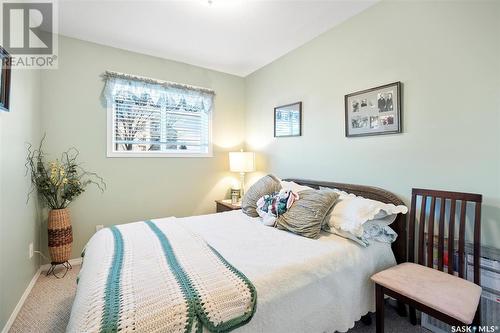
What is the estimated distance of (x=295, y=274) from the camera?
1.32 m

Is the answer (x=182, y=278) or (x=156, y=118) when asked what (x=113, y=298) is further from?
(x=156, y=118)

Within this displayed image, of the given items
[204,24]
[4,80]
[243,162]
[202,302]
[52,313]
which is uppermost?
[204,24]

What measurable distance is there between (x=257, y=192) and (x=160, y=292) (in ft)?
5.12

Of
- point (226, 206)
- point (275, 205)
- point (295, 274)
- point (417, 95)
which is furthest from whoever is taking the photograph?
point (226, 206)

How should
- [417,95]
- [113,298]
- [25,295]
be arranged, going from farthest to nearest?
1. [25,295]
2. [417,95]
3. [113,298]

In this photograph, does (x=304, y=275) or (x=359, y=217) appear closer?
(x=304, y=275)

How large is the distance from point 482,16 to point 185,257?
241cm

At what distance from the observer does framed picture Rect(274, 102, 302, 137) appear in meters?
2.87

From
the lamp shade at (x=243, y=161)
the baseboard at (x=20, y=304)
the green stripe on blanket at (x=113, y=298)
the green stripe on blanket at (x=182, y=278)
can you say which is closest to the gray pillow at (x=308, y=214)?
the green stripe on blanket at (x=182, y=278)

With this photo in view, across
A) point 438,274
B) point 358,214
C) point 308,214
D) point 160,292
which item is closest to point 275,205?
point 308,214

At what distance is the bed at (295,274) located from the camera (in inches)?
45.6

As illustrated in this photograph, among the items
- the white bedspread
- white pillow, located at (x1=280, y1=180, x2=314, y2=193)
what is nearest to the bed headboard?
the white bedspread

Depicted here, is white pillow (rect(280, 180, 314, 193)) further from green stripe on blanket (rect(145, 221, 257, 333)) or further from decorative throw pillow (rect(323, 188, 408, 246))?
green stripe on blanket (rect(145, 221, 257, 333))

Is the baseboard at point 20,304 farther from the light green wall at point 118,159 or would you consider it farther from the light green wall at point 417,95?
the light green wall at point 417,95
